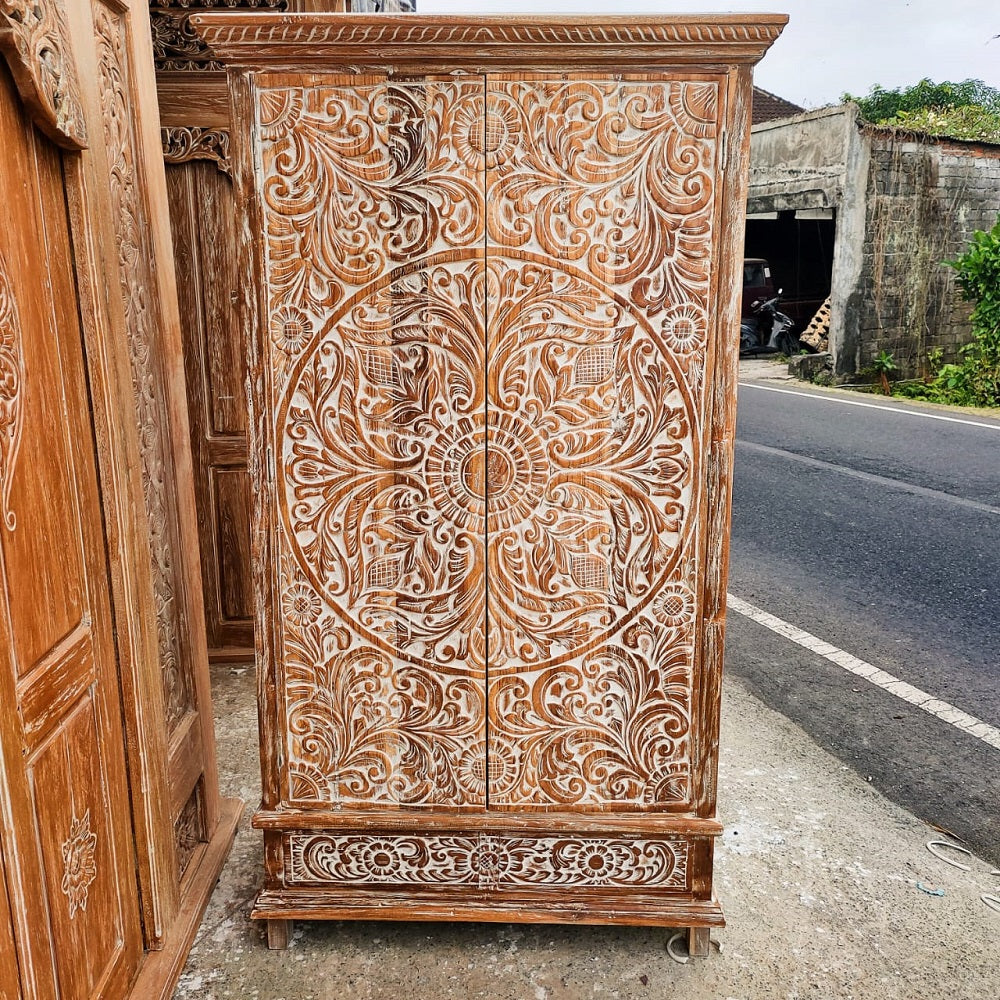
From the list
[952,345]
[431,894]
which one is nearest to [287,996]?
[431,894]

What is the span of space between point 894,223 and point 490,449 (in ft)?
39.2

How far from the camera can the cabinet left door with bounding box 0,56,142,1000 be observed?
1.52 meters

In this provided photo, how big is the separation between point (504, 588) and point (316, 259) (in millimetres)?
853

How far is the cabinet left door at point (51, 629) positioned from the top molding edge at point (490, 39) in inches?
19.3

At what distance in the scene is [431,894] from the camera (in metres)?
2.27

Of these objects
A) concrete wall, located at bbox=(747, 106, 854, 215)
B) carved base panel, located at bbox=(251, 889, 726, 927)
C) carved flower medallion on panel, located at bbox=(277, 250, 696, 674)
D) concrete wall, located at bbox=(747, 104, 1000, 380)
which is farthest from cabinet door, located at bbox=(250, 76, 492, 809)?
concrete wall, located at bbox=(747, 104, 1000, 380)

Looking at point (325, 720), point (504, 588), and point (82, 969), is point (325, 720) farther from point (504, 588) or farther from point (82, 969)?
point (82, 969)

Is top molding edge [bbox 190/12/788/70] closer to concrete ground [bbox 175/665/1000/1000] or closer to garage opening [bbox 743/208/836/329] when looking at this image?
concrete ground [bbox 175/665/1000/1000]

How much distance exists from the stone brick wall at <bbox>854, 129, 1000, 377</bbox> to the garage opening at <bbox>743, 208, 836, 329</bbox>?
556 centimetres

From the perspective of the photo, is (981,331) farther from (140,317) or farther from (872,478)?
(140,317)

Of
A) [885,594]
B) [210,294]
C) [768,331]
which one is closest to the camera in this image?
[210,294]

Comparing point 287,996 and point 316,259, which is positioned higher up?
point 316,259

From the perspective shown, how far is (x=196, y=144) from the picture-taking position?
352 cm

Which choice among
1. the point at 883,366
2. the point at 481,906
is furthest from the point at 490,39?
the point at 883,366
